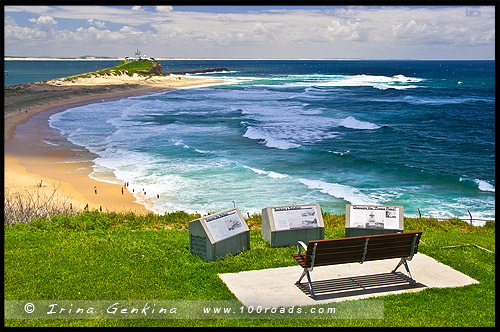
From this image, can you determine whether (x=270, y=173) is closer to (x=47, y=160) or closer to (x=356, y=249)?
(x=47, y=160)

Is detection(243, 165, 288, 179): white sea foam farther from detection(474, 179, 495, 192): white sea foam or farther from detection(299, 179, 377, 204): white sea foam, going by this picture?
detection(474, 179, 495, 192): white sea foam

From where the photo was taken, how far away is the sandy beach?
23656 mm

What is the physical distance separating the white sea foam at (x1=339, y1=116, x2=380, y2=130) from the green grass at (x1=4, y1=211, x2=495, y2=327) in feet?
117

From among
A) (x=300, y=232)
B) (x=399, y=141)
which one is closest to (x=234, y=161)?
(x=399, y=141)

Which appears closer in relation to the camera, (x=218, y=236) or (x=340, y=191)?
(x=218, y=236)

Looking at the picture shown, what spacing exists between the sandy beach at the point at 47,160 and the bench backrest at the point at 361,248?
12884 mm

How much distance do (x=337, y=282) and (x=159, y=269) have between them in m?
2.82

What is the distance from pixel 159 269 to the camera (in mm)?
8891

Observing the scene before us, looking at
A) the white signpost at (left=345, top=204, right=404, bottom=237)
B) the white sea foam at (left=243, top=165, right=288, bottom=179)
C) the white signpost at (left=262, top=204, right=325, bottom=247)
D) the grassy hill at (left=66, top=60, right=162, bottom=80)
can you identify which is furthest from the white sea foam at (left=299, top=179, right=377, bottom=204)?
the grassy hill at (left=66, top=60, right=162, bottom=80)

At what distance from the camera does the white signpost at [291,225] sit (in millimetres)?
10305

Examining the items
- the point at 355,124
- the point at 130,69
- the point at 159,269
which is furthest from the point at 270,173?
the point at 130,69

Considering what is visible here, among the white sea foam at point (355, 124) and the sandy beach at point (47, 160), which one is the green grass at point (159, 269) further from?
the white sea foam at point (355, 124)

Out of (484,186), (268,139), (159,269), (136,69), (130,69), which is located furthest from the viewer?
(136,69)

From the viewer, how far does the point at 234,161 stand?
3222 centimetres
